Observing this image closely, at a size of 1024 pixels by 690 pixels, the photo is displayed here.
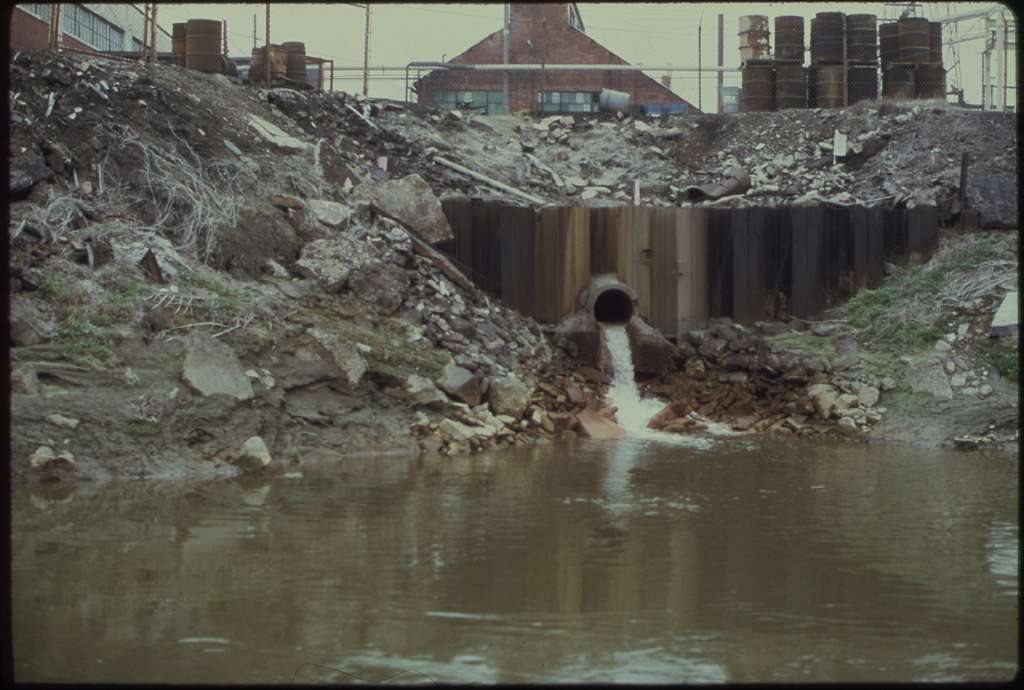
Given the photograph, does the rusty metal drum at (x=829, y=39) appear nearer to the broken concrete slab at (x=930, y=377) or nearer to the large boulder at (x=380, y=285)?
the broken concrete slab at (x=930, y=377)

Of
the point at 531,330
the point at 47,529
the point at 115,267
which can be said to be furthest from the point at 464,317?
the point at 47,529

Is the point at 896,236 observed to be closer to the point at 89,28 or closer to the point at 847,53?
the point at 847,53

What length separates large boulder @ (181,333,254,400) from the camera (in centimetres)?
1325

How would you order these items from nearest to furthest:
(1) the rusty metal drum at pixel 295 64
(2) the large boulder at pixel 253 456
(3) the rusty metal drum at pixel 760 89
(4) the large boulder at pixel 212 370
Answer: (2) the large boulder at pixel 253 456 → (4) the large boulder at pixel 212 370 → (1) the rusty metal drum at pixel 295 64 → (3) the rusty metal drum at pixel 760 89

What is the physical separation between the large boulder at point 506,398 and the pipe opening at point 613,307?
3622 mm

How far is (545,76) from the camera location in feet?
132

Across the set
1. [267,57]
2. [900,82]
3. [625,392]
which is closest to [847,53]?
[900,82]

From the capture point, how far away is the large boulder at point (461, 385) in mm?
15062

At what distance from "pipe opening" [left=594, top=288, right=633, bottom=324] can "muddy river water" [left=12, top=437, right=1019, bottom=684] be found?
5.79 m

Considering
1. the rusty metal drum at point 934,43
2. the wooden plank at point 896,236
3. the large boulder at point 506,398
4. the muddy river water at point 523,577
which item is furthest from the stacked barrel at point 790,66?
the muddy river water at point 523,577

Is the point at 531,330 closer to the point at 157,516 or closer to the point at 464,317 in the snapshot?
the point at 464,317

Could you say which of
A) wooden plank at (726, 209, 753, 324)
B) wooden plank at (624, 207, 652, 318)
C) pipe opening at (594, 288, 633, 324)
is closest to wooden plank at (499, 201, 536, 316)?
pipe opening at (594, 288, 633, 324)

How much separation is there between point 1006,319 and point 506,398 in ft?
21.6

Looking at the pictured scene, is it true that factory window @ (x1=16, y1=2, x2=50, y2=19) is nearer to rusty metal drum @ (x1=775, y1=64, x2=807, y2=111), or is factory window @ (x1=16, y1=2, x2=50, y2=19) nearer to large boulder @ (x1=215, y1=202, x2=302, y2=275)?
large boulder @ (x1=215, y1=202, x2=302, y2=275)
